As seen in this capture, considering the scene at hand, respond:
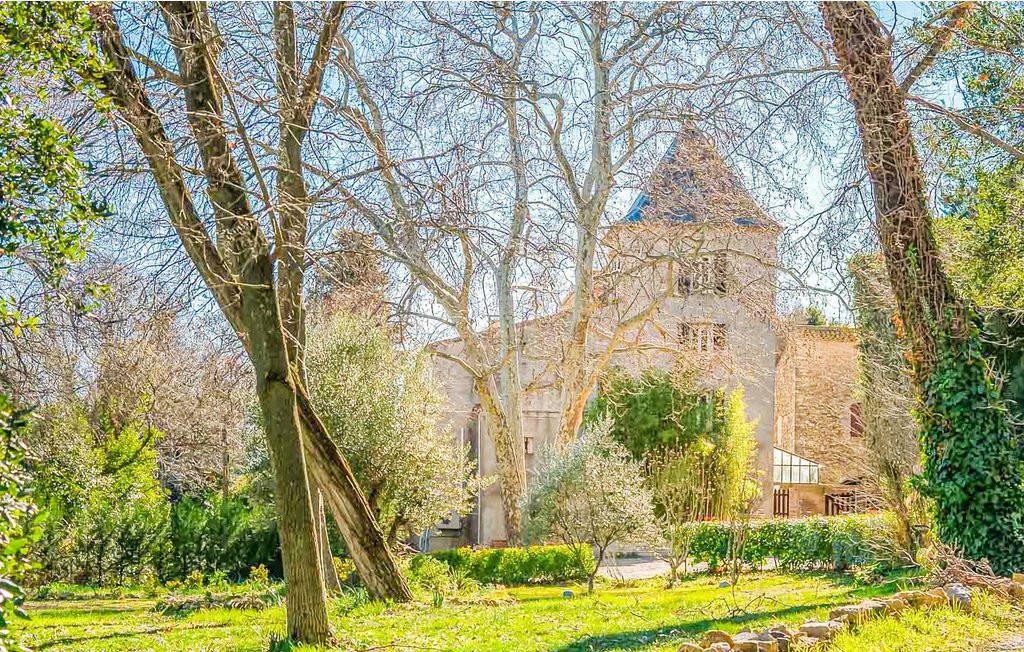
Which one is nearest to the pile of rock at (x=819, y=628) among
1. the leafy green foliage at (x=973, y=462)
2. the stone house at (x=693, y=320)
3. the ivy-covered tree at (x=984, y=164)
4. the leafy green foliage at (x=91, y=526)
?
the leafy green foliage at (x=973, y=462)

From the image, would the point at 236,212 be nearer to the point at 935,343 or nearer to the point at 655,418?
the point at 935,343

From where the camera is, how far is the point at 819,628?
6.12 meters

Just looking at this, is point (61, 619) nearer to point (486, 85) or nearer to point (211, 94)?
point (211, 94)

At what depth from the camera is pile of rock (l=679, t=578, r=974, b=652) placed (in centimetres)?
555

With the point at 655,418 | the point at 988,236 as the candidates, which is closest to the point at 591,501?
the point at 988,236

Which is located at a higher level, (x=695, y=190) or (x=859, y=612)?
(x=695, y=190)

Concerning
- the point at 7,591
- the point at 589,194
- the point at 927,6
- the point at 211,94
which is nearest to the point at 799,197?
the point at 927,6

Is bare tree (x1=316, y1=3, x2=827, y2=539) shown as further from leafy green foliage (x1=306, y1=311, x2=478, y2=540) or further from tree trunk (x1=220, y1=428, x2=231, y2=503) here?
tree trunk (x1=220, y1=428, x2=231, y2=503)

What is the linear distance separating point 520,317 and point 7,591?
14567mm

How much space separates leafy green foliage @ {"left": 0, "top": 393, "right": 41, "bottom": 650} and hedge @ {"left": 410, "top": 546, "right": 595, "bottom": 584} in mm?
11476

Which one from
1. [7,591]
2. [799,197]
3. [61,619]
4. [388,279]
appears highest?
[799,197]

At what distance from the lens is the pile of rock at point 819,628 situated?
5547 millimetres

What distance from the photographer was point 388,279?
14.5 metres

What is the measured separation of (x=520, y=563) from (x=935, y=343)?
7.71 metres
